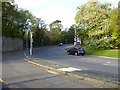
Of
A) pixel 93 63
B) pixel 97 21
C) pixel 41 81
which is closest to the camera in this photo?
pixel 41 81

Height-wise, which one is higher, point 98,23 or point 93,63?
point 98,23

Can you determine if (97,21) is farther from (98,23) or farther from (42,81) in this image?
(42,81)

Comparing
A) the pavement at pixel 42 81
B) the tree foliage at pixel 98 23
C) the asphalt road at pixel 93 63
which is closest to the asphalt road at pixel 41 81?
the pavement at pixel 42 81

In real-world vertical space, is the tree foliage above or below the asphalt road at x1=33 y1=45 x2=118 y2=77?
above

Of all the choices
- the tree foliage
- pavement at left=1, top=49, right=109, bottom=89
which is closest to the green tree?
the tree foliage

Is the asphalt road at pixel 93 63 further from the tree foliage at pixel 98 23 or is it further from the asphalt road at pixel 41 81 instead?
the tree foliage at pixel 98 23

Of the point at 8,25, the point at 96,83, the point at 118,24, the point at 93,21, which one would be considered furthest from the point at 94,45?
the point at 96,83

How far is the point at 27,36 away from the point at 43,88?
50.9 meters

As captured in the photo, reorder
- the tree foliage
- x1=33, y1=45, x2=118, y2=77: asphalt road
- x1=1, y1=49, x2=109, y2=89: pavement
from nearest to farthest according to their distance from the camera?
x1=1, y1=49, x2=109, y2=89: pavement < x1=33, y1=45, x2=118, y2=77: asphalt road < the tree foliage

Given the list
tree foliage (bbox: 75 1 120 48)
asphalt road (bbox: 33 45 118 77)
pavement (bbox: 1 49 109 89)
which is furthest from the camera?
tree foliage (bbox: 75 1 120 48)

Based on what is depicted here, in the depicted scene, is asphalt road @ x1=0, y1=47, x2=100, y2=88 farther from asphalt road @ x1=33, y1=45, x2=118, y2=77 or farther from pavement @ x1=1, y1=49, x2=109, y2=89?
asphalt road @ x1=33, y1=45, x2=118, y2=77

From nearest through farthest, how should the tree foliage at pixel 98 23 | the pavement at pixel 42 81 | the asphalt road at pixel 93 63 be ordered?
the pavement at pixel 42 81
the asphalt road at pixel 93 63
the tree foliage at pixel 98 23

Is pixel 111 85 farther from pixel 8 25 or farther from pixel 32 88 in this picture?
pixel 8 25

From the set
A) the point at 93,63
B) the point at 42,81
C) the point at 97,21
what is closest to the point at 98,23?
the point at 97,21
